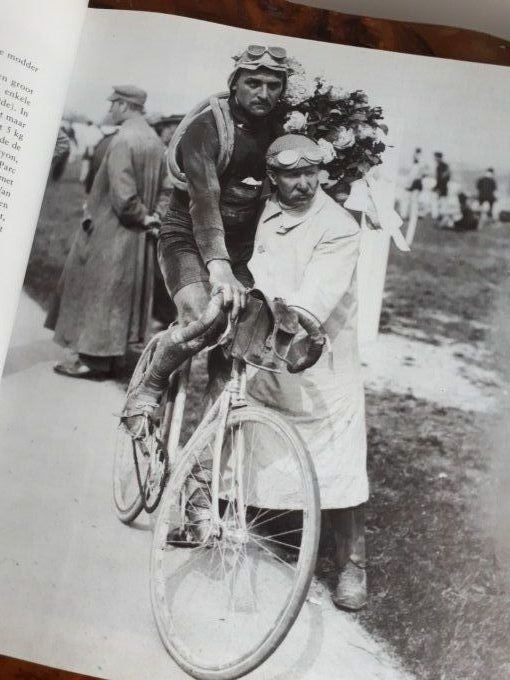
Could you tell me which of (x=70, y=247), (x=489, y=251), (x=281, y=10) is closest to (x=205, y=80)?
(x=281, y=10)

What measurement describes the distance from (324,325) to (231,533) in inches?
10.6

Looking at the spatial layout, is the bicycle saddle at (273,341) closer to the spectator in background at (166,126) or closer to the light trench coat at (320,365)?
the light trench coat at (320,365)

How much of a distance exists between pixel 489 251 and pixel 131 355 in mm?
471

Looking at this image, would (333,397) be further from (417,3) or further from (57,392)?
(417,3)

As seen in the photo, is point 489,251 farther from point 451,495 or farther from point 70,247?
point 70,247

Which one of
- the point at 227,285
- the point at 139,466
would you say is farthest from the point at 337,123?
the point at 139,466

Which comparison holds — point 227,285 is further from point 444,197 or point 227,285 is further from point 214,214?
point 444,197

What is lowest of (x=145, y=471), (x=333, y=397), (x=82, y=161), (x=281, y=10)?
(x=145, y=471)

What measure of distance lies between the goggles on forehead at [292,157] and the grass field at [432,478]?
16 cm

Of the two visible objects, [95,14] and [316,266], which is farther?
[95,14]

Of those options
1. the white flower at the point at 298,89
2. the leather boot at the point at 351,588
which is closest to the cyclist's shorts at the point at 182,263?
the white flower at the point at 298,89

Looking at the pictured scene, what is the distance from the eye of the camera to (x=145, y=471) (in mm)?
967

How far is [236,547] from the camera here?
91 cm

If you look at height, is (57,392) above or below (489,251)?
below
